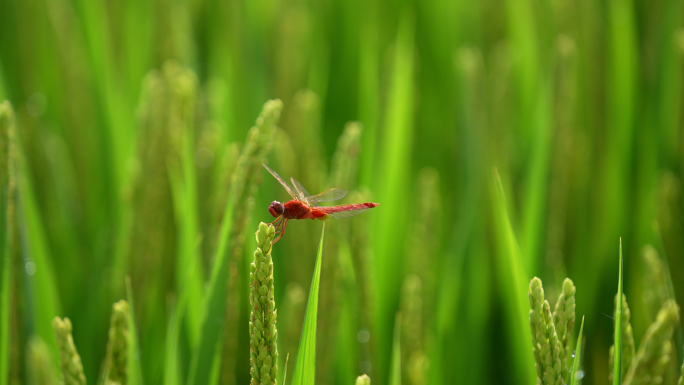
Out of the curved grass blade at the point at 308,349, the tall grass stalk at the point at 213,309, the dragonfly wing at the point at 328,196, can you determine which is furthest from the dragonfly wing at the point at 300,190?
the curved grass blade at the point at 308,349

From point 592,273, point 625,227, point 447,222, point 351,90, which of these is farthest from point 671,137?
point 351,90

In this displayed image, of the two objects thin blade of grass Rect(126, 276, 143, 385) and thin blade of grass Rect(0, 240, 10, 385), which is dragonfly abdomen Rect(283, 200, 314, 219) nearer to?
thin blade of grass Rect(126, 276, 143, 385)

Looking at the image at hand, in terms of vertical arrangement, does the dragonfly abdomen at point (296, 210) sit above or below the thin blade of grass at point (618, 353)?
above

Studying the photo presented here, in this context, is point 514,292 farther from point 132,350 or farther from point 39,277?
point 39,277

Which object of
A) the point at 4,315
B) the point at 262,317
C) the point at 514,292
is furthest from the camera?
the point at 514,292

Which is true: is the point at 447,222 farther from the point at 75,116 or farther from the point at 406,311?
the point at 75,116

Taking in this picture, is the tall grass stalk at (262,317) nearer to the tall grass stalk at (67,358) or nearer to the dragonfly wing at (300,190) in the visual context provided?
the tall grass stalk at (67,358)

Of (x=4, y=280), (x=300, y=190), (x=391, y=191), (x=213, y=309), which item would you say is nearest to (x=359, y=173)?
(x=391, y=191)

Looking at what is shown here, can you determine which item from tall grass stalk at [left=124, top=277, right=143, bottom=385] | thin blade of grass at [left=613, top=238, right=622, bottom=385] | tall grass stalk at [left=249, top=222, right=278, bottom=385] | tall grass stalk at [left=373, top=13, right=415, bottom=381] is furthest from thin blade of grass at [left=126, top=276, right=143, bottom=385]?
thin blade of grass at [left=613, top=238, right=622, bottom=385]
